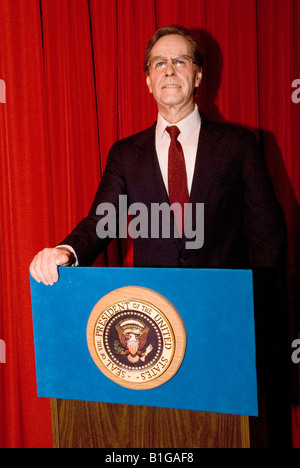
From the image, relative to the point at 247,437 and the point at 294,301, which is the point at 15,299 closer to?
the point at 294,301

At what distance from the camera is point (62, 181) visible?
1945 mm

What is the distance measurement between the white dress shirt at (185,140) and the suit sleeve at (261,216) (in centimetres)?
17

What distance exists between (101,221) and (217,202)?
0.37 meters

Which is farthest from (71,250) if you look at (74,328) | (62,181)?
(62,181)

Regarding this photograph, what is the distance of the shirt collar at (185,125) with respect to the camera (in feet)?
4.57

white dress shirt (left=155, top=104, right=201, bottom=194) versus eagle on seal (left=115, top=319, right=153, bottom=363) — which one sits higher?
white dress shirt (left=155, top=104, right=201, bottom=194)

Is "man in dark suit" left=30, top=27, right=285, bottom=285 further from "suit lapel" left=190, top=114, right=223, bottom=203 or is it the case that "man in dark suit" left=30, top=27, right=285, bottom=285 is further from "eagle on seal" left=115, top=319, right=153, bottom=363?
"eagle on seal" left=115, top=319, right=153, bottom=363

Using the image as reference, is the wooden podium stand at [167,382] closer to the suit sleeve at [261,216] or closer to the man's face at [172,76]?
the suit sleeve at [261,216]

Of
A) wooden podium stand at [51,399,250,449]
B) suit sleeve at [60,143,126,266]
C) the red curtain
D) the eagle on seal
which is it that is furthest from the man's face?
wooden podium stand at [51,399,250,449]

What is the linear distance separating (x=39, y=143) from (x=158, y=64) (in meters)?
0.78

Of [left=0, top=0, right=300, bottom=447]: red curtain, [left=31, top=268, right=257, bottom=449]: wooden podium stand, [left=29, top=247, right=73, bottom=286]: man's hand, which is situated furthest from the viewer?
[left=0, top=0, right=300, bottom=447]: red curtain

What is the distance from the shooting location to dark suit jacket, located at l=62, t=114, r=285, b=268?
124 cm

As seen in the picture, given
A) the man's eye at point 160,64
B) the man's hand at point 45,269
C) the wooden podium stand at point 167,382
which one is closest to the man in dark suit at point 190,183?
the man's eye at point 160,64
